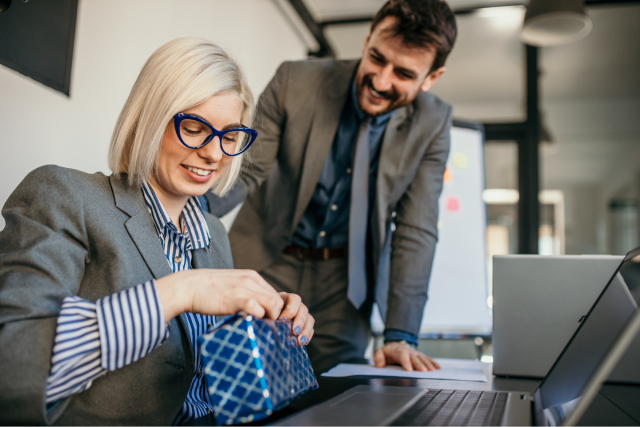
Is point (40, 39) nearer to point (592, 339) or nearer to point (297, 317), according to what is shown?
point (297, 317)

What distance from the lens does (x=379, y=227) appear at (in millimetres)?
1671

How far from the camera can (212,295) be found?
0.73 metres

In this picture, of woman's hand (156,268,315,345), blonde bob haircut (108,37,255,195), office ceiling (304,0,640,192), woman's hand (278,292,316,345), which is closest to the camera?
woman's hand (156,268,315,345)

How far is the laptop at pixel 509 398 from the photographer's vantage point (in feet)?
2.26

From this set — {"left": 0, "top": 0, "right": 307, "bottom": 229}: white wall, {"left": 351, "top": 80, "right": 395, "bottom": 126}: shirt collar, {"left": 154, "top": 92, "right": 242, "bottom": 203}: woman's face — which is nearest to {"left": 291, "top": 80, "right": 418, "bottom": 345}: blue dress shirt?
{"left": 351, "top": 80, "right": 395, "bottom": 126}: shirt collar

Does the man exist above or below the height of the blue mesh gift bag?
above

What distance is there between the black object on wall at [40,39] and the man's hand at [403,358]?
107cm

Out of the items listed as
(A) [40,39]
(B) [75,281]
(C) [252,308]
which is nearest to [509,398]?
(C) [252,308]

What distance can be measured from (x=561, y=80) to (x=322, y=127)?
378cm

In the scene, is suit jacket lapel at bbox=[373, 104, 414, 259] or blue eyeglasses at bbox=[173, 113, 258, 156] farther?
A: suit jacket lapel at bbox=[373, 104, 414, 259]

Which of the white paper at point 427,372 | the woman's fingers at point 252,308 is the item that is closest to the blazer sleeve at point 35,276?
the woman's fingers at point 252,308

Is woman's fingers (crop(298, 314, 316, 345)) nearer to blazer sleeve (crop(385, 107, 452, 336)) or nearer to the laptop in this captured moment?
the laptop

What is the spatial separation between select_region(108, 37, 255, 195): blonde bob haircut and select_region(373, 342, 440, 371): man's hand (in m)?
0.77

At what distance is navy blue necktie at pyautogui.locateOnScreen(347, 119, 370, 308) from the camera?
1648 mm
